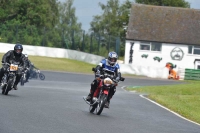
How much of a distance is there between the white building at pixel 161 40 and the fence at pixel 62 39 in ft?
16.8

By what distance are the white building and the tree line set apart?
2.25 meters

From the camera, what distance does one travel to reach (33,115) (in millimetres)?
16266

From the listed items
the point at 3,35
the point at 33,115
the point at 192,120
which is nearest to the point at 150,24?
the point at 3,35

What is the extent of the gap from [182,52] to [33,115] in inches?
2417

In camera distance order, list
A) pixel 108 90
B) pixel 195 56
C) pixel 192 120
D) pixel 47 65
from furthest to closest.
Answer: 1. pixel 195 56
2. pixel 47 65
3. pixel 192 120
4. pixel 108 90

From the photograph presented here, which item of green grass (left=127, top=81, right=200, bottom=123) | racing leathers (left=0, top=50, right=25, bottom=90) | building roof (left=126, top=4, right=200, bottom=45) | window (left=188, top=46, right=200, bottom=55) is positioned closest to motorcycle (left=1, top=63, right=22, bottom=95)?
racing leathers (left=0, top=50, right=25, bottom=90)

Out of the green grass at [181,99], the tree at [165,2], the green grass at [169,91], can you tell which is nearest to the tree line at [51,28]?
the tree at [165,2]

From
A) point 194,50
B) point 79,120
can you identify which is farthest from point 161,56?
point 79,120

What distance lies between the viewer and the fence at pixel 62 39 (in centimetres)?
7019

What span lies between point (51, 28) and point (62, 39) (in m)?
10.00

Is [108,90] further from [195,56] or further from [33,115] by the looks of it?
[195,56]

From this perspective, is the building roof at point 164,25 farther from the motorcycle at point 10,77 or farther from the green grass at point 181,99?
the motorcycle at point 10,77

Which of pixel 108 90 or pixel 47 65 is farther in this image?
pixel 47 65

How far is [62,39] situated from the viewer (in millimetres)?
74062
